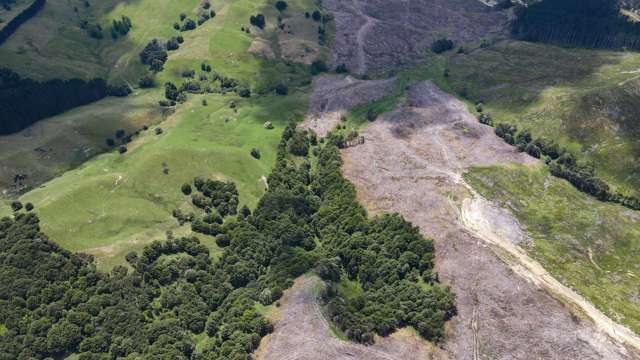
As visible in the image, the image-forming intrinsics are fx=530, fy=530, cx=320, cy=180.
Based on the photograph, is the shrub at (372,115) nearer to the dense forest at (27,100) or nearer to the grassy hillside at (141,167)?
the grassy hillside at (141,167)

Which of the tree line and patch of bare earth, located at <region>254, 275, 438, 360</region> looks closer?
patch of bare earth, located at <region>254, 275, 438, 360</region>

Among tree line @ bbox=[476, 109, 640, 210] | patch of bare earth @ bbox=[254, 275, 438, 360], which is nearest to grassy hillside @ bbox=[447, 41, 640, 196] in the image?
tree line @ bbox=[476, 109, 640, 210]

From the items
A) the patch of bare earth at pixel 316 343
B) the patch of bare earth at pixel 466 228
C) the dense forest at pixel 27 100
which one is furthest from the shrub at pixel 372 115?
the dense forest at pixel 27 100

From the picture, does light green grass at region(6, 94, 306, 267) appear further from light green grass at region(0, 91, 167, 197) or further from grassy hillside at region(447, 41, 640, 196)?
grassy hillside at region(447, 41, 640, 196)

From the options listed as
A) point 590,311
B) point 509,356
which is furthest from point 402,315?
point 590,311

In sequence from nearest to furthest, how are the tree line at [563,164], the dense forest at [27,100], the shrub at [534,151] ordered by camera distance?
the tree line at [563,164], the shrub at [534,151], the dense forest at [27,100]

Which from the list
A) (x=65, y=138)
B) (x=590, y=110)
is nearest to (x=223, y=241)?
(x=65, y=138)

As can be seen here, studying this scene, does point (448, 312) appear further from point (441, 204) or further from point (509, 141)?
point (509, 141)
